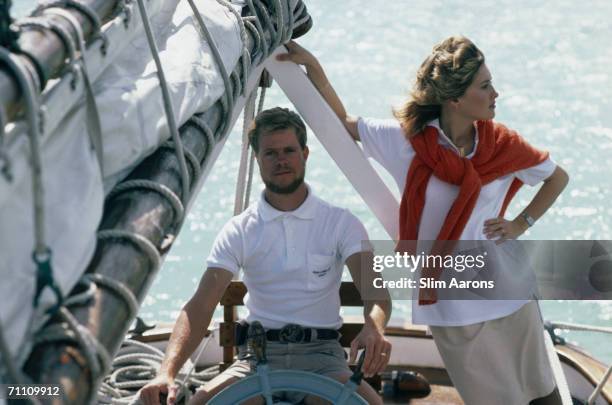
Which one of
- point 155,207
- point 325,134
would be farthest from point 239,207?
point 155,207

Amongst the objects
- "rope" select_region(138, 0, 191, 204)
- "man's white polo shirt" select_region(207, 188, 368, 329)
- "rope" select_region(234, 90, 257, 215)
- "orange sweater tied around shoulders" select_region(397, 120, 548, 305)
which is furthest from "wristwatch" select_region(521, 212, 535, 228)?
"rope" select_region(138, 0, 191, 204)

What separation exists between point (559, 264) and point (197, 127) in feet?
5.44

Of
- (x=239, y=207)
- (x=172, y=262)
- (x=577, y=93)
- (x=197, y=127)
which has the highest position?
(x=577, y=93)

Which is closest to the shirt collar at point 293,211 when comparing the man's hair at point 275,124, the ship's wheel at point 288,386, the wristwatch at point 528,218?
the man's hair at point 275,124

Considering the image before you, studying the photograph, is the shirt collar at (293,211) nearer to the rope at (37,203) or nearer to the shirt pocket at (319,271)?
the shirt pocket at (319,271)

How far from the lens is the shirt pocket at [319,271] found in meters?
2.55

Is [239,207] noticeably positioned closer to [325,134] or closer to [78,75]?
[325,134]

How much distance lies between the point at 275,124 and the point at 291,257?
0.32 metres

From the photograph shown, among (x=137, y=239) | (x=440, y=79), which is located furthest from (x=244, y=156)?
(x=137, y=239)

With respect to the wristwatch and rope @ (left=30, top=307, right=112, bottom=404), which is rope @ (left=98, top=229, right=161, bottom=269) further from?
the wristwatch

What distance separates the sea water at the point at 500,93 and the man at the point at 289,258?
4.71 m

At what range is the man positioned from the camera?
8.34 ft

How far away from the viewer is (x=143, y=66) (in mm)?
1801

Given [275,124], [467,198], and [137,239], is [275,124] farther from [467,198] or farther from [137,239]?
[137,239]
